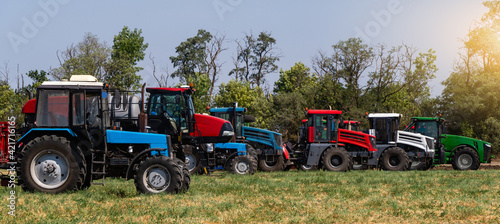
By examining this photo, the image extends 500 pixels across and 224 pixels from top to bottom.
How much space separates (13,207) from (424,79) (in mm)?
51018

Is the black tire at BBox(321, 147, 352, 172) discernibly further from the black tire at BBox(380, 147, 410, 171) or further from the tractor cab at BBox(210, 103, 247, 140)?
the tractor cab at BBox(210, 103, 247, 140)

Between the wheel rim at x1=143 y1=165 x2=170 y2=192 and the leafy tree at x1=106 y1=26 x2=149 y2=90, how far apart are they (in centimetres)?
4035

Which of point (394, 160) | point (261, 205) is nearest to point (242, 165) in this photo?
point (394, 160)

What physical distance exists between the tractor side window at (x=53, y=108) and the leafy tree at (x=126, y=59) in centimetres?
3953

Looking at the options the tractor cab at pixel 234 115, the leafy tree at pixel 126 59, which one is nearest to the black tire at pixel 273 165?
the tractor cab at pixel 234 115

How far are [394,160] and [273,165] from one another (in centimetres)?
601

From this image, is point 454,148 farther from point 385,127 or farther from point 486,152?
point 385,127

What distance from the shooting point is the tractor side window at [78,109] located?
13.0 metres

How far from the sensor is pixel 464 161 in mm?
28500

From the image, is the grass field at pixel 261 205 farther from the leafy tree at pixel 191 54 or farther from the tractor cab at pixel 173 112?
the leafy tree at pixel 191 54

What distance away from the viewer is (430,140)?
27.9 meters

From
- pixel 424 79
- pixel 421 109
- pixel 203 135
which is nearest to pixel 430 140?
pixel 203 135

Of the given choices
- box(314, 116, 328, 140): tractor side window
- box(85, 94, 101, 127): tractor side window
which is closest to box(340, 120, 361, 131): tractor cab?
box(314, 116, 328, 140): tractor side window

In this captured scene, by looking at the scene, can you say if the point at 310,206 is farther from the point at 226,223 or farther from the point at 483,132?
the point at 483,132
